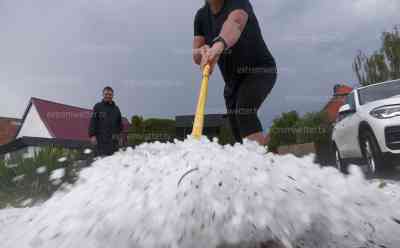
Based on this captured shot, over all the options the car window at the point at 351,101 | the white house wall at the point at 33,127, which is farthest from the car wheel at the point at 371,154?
the white house wall at the point at 33,127

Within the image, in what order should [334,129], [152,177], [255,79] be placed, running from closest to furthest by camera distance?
[152,177] < [255,79] < [334,129]

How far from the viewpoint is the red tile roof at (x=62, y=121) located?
74.9ft

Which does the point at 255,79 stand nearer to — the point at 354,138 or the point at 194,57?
the point at 194,57

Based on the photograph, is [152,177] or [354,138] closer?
[152,177]

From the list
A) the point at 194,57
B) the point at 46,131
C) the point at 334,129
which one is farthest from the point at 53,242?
the point at 46,131

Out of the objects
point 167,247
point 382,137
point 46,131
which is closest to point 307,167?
point 167,247

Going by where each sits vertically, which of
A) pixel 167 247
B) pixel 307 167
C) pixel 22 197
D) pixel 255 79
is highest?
pixel 255 79

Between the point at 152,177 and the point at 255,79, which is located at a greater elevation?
the point at 255,79

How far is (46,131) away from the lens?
2292 cm

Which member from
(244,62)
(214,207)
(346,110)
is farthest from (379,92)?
(214,207)

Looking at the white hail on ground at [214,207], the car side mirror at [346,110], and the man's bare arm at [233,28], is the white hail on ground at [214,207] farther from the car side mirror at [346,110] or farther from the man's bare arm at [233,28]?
the car side mirror at [346,110]

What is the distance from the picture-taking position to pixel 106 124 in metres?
6.94

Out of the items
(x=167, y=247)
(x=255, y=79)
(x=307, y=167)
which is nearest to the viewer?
(x=167, y=247)

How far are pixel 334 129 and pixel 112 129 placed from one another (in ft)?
12.5
